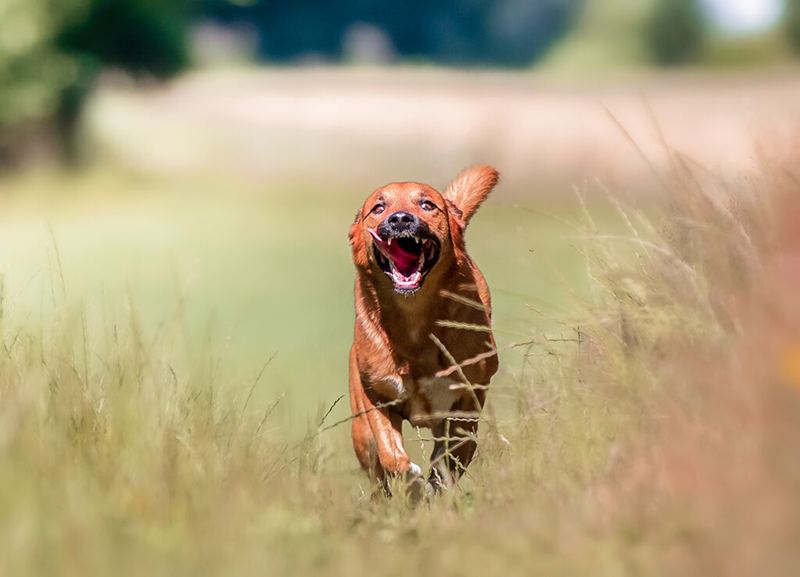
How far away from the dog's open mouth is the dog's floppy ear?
0.46m

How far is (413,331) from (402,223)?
2.05 feet

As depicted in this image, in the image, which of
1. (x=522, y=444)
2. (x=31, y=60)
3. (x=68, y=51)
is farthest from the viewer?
(x=68, y=51)

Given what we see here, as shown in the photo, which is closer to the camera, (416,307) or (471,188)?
(416,307)

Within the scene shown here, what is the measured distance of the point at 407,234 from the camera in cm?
468

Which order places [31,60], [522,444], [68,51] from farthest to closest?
[68,51] < [31,60] < [522,444]

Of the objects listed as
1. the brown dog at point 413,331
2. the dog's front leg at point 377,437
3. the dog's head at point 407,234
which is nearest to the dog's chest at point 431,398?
the brown dog at point 413,331

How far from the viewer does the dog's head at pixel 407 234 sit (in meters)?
4.74

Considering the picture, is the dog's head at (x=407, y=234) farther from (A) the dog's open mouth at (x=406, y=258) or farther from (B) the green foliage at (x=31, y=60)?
(B) the green foliage at (x=31, y=60)

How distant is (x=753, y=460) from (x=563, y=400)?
147 cm

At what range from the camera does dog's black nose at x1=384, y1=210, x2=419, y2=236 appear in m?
4.69

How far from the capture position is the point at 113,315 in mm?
4801

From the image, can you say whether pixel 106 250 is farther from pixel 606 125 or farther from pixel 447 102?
pixel 606 125

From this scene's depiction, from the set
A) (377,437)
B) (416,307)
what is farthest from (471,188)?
(377,437)

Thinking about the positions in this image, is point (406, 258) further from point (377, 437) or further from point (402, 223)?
point (377, 437)
